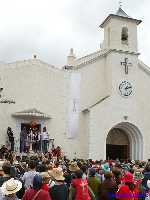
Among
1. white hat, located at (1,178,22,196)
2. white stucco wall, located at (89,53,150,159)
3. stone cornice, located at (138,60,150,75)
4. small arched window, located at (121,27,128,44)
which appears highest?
small arched window, located at (121,27,128,44)

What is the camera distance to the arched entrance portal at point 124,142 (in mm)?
29609

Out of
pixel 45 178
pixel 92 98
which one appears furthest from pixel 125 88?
pixel 45 178

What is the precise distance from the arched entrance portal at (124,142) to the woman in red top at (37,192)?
74.7 ft

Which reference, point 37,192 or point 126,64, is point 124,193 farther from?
point 126,64

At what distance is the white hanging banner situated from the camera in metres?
27.8

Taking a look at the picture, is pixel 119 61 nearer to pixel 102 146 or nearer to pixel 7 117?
pixel 102 146

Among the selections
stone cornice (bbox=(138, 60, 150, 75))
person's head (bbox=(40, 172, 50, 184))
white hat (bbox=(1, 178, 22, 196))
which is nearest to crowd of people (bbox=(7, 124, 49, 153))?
stone cornice (bbox=(138, 60, 150, 75))

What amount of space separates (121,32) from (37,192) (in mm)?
25653

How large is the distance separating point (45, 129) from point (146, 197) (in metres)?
16.9

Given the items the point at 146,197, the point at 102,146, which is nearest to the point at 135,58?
the point at 102,146

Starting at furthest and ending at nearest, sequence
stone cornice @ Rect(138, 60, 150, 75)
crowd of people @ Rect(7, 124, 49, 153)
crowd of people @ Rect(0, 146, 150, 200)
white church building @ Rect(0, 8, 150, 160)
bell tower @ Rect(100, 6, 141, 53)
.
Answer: stone cornice @ Rect(138, 60, 150, 75) → bell tower @ Rect(100, 6, 141, 53) → white church building @ Rect(0, 8, 150, 160) → crowd of people @ Rect(7, 124, 49, 153) → crowd of people @ Rect(0, 146, 150, 200)

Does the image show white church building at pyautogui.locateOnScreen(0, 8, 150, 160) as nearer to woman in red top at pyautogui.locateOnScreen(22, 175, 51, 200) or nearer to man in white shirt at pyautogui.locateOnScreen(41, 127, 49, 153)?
man in white shirt at pyautogui.locateOnScreen(41, 127, 49, 153)

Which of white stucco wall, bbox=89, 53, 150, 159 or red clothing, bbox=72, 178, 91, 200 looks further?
white stucco wall, bbox=89, 53, 150, 159

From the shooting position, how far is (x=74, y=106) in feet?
92.5
